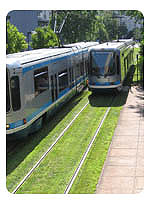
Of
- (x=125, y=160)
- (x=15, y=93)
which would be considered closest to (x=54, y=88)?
(x=15, y=93)

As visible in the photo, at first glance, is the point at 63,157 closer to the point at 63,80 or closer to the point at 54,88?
→ the point at 54,88

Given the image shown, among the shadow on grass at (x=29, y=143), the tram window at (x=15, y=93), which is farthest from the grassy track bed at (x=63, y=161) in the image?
the tram window at (x=15, y=93)

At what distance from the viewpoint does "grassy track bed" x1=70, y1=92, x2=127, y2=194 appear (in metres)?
9.53

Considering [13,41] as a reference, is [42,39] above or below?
above

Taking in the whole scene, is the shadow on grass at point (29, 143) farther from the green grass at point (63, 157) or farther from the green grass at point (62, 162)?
the green grass at point (62, 162)

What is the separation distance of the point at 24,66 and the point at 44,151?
3040mm

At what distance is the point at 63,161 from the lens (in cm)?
1152

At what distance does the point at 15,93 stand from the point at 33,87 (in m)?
1.47

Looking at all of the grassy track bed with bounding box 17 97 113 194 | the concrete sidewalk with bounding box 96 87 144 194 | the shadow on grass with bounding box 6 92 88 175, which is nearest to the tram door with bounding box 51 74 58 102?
the shadow on grass with bounding box 6 92 88 175

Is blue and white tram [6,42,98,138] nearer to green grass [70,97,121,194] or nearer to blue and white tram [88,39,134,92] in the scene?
blue and white tram [88,39,134,92]

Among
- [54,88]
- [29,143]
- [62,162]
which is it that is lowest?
[62,162]
